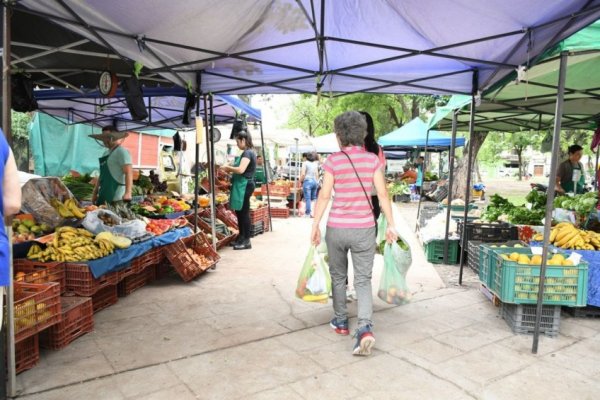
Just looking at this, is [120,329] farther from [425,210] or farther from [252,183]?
[425,210]

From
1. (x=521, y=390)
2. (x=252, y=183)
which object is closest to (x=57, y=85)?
(x=252, y=183)

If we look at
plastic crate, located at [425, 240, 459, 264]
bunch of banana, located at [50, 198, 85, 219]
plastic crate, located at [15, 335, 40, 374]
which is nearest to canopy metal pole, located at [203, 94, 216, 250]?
bunch of banana, located at [50, 198, 85, 219]

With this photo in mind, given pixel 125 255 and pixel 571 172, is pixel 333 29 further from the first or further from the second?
pixel 571 172

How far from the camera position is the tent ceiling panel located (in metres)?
3.80

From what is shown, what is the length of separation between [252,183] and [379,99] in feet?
54.7

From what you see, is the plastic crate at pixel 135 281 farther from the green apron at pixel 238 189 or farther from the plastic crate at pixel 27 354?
the green apron at pixel 238 189

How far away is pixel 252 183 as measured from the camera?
821cm

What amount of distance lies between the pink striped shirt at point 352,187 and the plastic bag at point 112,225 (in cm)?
272

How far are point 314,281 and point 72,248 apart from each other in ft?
8.19

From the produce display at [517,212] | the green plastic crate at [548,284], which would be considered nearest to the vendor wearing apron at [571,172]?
the produce display at [517,212]

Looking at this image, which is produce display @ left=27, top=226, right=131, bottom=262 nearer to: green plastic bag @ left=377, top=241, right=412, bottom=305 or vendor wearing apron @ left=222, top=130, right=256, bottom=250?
green plastic bag @ left=377, top=241, right=412, bottom=305

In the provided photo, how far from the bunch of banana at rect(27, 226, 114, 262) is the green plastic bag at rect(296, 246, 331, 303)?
6.98 ft

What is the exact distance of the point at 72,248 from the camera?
4.46m

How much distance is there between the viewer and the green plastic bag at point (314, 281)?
4.19 meters
